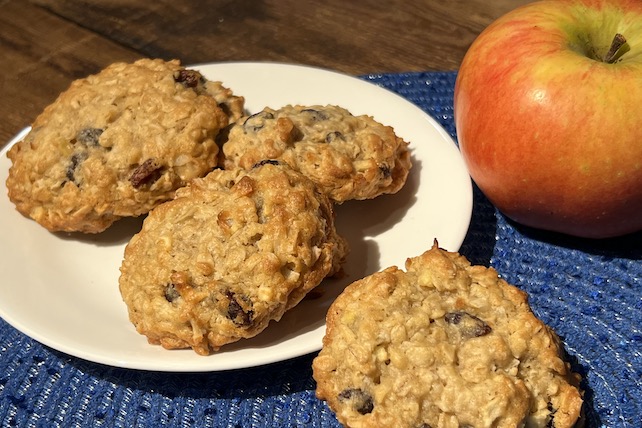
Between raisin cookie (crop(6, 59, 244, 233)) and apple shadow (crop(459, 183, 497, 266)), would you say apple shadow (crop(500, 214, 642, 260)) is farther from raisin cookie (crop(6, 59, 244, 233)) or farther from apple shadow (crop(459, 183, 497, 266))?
raisin cookie (crop(6, 59, 244, 233))

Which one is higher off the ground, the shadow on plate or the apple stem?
the apple stem

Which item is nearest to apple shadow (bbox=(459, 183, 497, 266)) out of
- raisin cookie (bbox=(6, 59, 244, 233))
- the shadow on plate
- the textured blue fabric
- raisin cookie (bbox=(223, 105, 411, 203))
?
the textured blue fabric

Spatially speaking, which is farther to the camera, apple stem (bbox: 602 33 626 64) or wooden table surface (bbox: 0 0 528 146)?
wooden table surface (bbox: 0 0 528 146)

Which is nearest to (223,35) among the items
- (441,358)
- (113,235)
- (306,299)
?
(113,235)

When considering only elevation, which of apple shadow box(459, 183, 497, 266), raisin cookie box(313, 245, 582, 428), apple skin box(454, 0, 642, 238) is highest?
apple skin box(454, 0, 642, 238)

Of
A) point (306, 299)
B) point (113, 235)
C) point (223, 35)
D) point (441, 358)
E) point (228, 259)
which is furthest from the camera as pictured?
point (223, 35)

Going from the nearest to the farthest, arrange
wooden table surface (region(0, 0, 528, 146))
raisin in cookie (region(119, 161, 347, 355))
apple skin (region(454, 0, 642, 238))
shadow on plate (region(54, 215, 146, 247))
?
raisin in cookie (region(119, 161, 347, 355)), apple skin (region(454, 0, 642, 238)), shadow on plate (region(54, 215, 146, 247)), wooden table surface (region(0, 0, 528, 146))

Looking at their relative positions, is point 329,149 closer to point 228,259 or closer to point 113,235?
point 228,259
